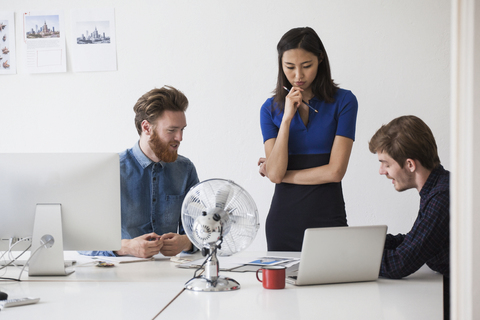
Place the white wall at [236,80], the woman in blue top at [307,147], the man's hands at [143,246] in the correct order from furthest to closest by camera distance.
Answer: the white wall at [236,80] < the woman in blue top at [307,147] < the man's hands at [143,246]

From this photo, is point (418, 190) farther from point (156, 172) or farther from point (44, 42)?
point (44, 42)

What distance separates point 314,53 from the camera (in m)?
2.01

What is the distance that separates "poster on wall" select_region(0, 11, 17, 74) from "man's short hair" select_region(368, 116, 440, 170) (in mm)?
2674

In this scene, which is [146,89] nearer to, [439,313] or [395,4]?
[395,4]

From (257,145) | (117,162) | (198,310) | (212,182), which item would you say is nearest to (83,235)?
(117,162)

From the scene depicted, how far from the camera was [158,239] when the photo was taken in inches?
69.9

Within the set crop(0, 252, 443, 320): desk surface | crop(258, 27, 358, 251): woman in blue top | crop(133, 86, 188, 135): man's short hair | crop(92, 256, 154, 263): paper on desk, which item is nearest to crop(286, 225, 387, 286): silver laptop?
crop(0, 252, 443, 320): desk surface

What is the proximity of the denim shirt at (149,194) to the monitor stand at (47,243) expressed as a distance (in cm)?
53

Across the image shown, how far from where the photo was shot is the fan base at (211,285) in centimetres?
130

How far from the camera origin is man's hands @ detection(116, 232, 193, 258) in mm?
1744

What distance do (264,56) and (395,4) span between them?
2.78 feet

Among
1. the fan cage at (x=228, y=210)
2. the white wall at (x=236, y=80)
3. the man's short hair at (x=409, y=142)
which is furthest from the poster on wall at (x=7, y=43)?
the man's short hair at (x=409, y=142)

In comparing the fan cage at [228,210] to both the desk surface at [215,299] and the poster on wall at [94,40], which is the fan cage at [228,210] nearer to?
the desk surface at [215,299]

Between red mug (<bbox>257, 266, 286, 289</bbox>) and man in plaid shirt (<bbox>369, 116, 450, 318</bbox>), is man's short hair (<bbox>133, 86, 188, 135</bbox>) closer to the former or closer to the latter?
man in plaid shirt (<bbox>369, 116, 450, 318</bbox>)
